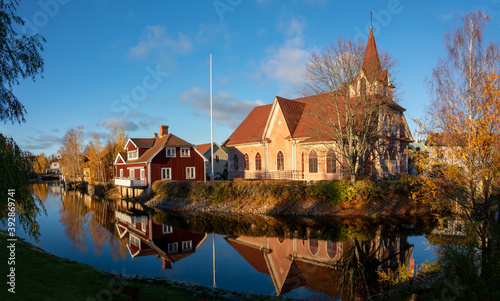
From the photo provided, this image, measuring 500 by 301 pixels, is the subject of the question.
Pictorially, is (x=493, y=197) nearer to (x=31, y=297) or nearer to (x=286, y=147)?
(x=31, y=297)

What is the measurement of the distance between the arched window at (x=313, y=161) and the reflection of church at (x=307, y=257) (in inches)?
533

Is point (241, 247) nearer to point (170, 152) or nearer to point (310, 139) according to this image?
point (310, 139)

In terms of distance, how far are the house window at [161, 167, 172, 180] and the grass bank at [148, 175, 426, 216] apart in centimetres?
798

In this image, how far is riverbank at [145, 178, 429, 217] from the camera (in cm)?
2292

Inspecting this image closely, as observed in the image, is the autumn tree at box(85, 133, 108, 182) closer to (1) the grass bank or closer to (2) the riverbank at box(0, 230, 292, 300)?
(1) the grass bank

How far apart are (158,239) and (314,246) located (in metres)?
9.33

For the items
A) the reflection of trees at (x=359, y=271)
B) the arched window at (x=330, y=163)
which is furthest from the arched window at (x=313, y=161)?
the reflection of trees at (x=359, y=271)

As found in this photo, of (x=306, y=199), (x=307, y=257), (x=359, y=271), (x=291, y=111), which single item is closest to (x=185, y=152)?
(x=291, y=111)

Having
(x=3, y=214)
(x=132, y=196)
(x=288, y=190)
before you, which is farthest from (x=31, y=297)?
(x=132, y=196)

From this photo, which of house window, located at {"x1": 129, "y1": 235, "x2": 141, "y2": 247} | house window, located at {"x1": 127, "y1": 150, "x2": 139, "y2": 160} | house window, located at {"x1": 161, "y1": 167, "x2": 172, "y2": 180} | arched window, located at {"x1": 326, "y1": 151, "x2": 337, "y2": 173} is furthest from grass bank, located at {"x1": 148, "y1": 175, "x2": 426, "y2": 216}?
house window, located at {"x1": 127, "y1": 150, "x2": 139, "y2": 160}

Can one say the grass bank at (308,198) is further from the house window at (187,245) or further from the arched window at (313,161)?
the house window at (187,245)

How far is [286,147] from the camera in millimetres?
32250

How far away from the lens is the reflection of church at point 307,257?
35.6ft

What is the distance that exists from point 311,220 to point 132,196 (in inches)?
988
